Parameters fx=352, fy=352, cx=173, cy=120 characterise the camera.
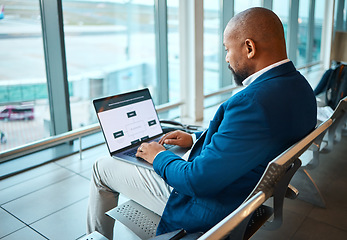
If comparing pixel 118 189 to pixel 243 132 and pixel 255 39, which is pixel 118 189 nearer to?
pixel 243 132

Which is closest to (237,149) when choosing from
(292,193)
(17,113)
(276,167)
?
(276,167)

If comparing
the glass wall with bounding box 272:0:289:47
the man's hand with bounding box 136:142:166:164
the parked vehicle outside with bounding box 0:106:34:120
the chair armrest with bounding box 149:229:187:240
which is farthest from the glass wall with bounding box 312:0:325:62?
the chair armrest with bounding box 149:229:187:240

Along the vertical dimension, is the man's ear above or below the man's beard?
above

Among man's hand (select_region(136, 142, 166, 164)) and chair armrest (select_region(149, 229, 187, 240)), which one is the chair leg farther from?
chair armrest (select_region(149, 229, 187, 240))

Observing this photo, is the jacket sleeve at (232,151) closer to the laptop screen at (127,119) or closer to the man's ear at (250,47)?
the man's ear at (250,47)

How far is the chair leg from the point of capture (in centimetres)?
230

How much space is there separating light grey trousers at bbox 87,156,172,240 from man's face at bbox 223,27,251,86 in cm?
56

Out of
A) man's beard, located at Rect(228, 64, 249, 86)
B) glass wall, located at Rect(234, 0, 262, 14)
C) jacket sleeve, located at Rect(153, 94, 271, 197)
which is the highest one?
glass wall, located at Rect(234, 0, 262, 14)

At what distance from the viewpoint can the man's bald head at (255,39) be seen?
1.25 metres

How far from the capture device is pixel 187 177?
119 cm

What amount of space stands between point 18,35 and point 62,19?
16.2 inches

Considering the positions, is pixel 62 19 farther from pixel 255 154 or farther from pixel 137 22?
pixel 255 154

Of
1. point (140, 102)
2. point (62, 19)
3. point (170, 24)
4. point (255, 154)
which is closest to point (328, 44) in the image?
point (170, 24)

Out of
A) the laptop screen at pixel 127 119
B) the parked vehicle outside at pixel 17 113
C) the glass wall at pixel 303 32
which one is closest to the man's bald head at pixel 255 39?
the laptop screen at pixel 127 119
